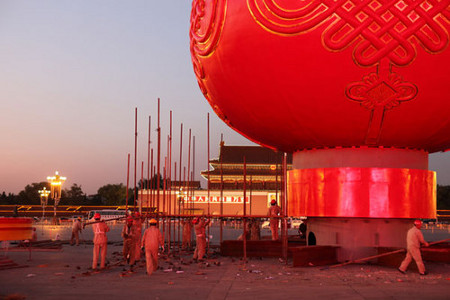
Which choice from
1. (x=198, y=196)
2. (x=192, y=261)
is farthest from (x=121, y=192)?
(x=192, y=261)

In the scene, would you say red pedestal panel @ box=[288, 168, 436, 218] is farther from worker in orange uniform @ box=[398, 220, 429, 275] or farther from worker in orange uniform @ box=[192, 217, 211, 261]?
worker in orange uniform @ box=[192, 217, 211, 261]

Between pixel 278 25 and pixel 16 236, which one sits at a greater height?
pixel 278 25

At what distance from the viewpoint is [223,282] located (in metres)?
10.6

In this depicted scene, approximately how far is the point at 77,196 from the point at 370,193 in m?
71.8

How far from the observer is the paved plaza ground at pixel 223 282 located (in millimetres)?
9050

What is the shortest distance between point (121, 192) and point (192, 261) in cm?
6752

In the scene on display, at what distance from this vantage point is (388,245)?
14000mm

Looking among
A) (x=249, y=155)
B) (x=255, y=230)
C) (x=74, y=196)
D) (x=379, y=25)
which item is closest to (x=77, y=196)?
(x=74, y=196)

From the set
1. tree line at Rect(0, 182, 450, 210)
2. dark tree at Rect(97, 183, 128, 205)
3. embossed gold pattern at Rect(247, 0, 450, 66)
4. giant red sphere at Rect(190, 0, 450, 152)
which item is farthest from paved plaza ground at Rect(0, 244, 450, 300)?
dark tree at Rect(97, 183, 128, 205)

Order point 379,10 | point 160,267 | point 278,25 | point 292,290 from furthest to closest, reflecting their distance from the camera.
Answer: point 160,267
point 278,25
point 379,10
point 292,290

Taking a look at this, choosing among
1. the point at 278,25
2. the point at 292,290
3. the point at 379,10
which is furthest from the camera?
the point at 278,25

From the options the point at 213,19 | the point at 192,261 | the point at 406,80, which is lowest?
the point at 192,261

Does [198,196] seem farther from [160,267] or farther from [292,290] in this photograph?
[292,290]

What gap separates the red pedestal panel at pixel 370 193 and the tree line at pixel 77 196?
54.8m
